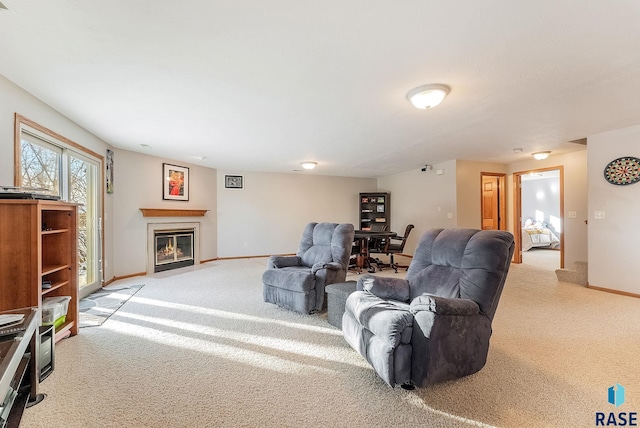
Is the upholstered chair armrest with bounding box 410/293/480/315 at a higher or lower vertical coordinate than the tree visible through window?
lower

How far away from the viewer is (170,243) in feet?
19.6

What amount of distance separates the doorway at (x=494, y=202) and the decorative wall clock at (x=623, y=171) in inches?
95.2

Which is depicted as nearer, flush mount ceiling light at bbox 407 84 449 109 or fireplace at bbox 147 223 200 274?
flush mount ceiling light at bbox 407 84 449 109

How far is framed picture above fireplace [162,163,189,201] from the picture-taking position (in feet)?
19.1

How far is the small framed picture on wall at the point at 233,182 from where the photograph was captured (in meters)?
7.24

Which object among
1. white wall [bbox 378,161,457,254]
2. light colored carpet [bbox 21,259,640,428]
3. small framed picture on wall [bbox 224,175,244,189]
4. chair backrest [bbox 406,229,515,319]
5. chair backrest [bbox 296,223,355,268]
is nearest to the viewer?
light colored carpet [bbox 21,259,640,428]

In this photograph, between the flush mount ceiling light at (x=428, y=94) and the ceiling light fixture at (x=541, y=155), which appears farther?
the ceiling light fixture at (x=541, y=155)

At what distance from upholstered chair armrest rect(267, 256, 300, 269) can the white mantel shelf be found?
118 inches

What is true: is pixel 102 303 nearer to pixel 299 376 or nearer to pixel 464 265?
pixel 299 376

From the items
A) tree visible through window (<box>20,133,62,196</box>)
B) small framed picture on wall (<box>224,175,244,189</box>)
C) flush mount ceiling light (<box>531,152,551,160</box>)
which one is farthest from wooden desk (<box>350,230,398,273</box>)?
tree visible through window (<box>20,133,62,196</box>)

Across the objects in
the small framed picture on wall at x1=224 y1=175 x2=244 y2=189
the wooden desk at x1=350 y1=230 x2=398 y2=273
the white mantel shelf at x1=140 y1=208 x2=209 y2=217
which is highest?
the small framed picture on wall at x1=224 y1=175 x2=244 y2=189

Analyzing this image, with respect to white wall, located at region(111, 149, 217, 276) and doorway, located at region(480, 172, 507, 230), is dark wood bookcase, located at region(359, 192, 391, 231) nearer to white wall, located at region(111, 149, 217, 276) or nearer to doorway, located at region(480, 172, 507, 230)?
doorway, located at region(480, 172, 507, 230)

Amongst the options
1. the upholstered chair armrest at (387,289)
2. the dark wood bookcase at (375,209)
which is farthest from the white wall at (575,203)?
the upholstered chair armrest at (387,289)

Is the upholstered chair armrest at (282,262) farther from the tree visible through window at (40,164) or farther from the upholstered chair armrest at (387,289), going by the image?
the tree visible through window at (40,164)
